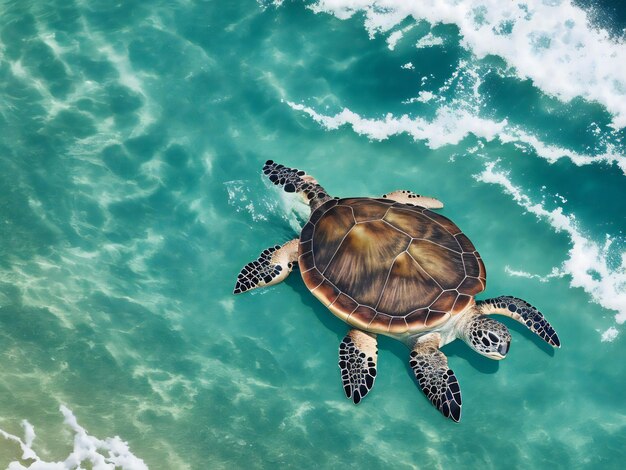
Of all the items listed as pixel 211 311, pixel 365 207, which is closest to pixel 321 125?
pixel 365 207

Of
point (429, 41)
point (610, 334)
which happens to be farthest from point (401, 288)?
point (429, 41)

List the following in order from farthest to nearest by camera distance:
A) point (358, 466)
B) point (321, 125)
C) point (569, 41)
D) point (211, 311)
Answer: point (569, 41)
point (321, 125)
point (211, 311)
point (358, 466)

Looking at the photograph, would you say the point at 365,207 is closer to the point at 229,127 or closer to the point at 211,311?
the point at 211,311

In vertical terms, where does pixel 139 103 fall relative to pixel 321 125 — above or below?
below

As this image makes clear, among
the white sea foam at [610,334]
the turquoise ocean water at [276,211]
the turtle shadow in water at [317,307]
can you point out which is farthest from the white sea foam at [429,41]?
the white sea foam at [610,334]

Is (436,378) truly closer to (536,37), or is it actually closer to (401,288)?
(401,288)

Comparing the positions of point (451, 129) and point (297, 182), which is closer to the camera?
point (297, 182)

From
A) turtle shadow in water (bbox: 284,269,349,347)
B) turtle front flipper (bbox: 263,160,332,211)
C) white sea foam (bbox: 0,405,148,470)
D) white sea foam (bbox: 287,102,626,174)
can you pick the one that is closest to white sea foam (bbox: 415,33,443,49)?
white sea foam (bbox: 287,102,626,174)
